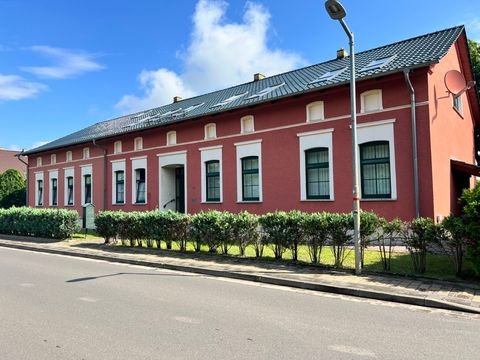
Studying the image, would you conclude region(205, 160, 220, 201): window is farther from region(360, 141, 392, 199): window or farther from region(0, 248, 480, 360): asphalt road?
region(0, 248, 480, 360): asphalt road

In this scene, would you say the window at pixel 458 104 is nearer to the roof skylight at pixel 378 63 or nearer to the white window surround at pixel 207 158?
the roof skylight at pixel 378 63

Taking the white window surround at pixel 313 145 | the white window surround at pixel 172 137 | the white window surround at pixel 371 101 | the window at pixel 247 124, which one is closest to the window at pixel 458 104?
the white window surround at pixel 371 101

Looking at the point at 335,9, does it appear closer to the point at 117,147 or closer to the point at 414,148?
the point at 414,148

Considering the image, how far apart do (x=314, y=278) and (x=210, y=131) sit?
12.0 metres

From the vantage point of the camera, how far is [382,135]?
14172mm

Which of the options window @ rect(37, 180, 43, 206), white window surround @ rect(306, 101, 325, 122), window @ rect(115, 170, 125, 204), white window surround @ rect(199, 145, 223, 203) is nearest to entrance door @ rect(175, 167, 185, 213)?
white window surround @ rect(199, 145, 223, 203)

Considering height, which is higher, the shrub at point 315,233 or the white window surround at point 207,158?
the white window surround at point 207,158

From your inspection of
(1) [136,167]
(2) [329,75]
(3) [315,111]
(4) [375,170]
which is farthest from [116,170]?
(4) [375,170]

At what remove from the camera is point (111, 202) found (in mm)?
25375

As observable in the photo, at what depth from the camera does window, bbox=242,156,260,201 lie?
1806 cm

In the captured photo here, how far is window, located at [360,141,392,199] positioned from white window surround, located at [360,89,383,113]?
1.16 meters

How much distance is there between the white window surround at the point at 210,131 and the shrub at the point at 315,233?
9875 mm

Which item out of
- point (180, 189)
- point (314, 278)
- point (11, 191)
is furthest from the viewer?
Answer: point (11, 191)

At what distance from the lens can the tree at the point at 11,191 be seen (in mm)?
Result: 37594
